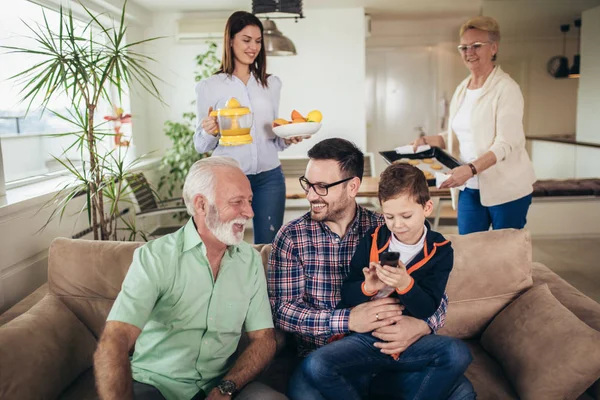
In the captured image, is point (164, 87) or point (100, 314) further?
point (164, 87)

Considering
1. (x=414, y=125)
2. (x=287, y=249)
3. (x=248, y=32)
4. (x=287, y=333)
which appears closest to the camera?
(x=287, y=249)

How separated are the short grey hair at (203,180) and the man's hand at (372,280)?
20.1 inches

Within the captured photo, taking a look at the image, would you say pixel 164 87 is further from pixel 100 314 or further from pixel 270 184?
pixel 100 314

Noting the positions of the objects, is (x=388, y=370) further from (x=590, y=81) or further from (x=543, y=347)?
(x=590, y=81)

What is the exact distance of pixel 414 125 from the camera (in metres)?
8.51

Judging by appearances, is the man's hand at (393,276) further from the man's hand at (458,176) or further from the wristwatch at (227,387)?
the man's hand at (458,176)

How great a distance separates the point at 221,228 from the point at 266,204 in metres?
1.16

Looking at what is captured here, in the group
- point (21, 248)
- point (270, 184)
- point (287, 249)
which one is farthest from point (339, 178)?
point (21, 248)

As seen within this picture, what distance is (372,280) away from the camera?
68.2 inches

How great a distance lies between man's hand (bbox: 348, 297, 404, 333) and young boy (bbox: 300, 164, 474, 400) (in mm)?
15

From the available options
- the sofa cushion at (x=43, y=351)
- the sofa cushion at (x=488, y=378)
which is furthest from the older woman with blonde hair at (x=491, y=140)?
the sofa cushion at (x=43, y=351)

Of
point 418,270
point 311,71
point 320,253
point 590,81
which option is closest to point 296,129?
point 320,253

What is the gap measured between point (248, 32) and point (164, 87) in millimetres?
4250

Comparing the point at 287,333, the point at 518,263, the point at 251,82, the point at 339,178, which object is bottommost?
the point at 287,333
